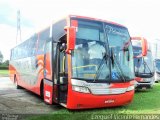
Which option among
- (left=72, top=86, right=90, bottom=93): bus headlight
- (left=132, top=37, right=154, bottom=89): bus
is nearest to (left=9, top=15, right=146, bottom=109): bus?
(left=72, top=86, right=90, bottom=93): bus headlight

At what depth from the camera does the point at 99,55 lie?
1016 cm

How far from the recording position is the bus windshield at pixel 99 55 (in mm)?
9812

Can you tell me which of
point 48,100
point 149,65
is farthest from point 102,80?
point 149,65

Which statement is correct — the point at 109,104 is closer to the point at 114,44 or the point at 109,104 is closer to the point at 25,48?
the point at 114,44

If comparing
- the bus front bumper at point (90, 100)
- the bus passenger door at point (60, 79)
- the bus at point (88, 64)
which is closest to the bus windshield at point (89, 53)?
the bus at point (88, 64)

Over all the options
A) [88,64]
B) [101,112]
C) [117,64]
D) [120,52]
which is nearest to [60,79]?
[88,64]

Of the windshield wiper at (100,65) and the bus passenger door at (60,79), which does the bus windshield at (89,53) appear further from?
the bus passenger door at (60,79)

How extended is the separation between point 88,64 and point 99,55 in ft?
1.82

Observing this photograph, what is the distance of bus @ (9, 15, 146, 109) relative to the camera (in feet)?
31.8

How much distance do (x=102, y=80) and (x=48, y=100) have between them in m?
2.53

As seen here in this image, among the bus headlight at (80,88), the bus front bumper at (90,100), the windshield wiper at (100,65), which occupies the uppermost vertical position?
the windshield wiper at (100,65)

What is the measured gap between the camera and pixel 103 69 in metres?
10.1

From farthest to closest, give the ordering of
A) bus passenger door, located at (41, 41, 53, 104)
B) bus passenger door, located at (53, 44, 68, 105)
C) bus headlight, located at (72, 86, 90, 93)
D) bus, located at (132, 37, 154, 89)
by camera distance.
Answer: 1. bus, located at (132, 37, 154, 89)
2. bus passenger door, located at (41, 41, 53, 104)
3. bus passenger door, located at (53, 44, 68, 105)
4. bus headlight, located at (72, 86, 90, 93)

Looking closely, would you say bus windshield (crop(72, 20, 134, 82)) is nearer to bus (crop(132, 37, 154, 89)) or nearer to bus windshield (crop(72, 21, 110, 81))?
bus windshield (crop(72, 21, 110, 81))
